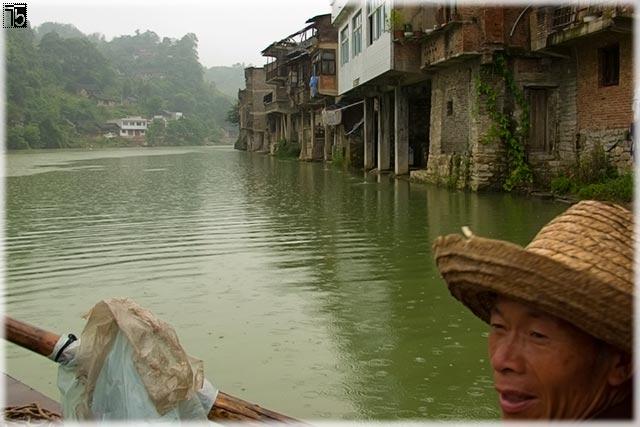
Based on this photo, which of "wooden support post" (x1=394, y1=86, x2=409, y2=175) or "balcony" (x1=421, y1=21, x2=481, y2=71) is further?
"wooden support post" (x1=394, y1=86, x2=409, y2=175)

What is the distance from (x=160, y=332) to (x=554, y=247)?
2092 millimetres

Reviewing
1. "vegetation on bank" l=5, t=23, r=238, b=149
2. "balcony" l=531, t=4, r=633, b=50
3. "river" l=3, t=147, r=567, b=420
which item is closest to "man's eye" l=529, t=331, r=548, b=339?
"river" l=3, t=147, r=567, b=420

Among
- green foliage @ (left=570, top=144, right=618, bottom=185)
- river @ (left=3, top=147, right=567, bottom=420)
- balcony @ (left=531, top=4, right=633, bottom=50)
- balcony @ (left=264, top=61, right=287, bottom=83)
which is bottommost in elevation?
river @ (left=3, top=147, right=567, bottom=420)

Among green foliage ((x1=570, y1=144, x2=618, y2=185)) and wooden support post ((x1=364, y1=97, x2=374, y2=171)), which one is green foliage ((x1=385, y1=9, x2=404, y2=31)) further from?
wooden support post ((x1=364, y1=97, x2=374, y2=171))

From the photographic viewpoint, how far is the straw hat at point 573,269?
1391 millimetres

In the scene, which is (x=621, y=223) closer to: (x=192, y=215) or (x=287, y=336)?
(x=287, y=336)

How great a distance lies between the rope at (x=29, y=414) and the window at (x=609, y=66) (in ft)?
43.2

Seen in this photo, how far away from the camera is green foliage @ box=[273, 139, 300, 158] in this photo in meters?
44.7

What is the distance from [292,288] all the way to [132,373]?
4483 millimetres

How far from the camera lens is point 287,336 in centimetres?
596

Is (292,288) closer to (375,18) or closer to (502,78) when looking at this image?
(502,78)

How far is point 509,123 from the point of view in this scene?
1642 centimetres

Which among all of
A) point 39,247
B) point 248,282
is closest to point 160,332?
point 248,282

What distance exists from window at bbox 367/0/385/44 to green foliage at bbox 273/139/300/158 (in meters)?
22.5
